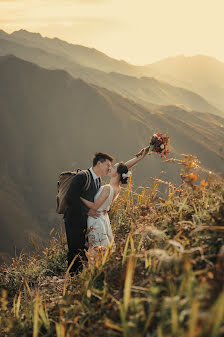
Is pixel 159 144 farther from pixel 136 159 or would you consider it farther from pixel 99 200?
pixel 99 200

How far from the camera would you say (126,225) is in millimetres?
4246

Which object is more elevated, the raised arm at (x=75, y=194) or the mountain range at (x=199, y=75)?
the mountain range at (x=199, y=75)

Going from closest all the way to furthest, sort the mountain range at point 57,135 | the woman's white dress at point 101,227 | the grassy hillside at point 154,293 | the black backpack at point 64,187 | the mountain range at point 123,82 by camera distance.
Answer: the grassy hillside at point 154,293
the woman's white dress at point 101,227
the black backpack at point 64,187
the mountain range at point 57,135
the mountain range at point 123,82

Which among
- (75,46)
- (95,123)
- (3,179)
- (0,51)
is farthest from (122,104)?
(75,46)

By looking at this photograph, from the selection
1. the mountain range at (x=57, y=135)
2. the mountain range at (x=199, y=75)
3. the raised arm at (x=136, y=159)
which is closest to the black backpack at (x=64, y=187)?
the raised arm at (x=136, y=159)

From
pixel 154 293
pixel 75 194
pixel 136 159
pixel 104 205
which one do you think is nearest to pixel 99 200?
pixel 104 205

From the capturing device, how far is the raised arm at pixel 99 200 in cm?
382

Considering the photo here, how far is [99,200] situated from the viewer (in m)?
3.85

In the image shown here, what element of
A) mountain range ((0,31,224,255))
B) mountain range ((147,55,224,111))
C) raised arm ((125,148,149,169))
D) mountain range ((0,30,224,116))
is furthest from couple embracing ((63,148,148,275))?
mountain range ((147,55,224,111))

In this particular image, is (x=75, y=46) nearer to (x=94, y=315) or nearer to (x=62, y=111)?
(x=62, y=111)

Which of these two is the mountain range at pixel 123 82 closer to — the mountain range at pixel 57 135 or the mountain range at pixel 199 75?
the mountain range at pixel 57 135

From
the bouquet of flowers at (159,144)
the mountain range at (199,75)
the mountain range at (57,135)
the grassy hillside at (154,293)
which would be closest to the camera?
the grassy hillside at (154,293)

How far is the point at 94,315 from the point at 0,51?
10591 cm

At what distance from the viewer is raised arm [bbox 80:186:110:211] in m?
3.82
